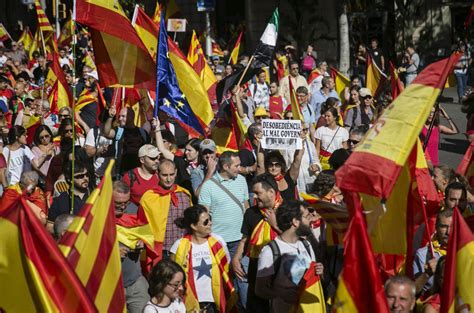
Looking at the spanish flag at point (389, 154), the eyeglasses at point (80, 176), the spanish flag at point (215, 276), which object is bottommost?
the spanish flag at point (215, 276)

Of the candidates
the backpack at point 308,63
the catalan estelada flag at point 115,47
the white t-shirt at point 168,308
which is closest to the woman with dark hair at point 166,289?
the white t-shirt at point 168,308

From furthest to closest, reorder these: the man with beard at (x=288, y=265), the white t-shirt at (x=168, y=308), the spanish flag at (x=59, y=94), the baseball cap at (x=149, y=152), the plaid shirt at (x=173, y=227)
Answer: the spanish flag at (x=59, y=94) → the baseball cap at (x=149, y=152) → the plaid shirt at (x=173, y=227) → the man with beard at (x=288, y=265) → the white t-shirt at (x=168, y=308)

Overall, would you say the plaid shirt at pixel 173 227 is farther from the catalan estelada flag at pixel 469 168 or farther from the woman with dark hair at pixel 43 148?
the woman with dark hair at pixel 43 148

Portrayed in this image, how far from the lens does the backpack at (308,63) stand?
985 inches

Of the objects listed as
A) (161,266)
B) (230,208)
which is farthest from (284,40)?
(161,266)

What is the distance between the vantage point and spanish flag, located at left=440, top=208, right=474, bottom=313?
6.25 meters

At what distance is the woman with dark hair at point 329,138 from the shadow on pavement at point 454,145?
5.76 metres

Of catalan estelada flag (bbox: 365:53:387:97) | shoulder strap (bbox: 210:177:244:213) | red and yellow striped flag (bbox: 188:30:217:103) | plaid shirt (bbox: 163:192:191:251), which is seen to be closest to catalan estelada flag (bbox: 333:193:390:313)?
plaid shirt (bbox: 163:192:191:251)

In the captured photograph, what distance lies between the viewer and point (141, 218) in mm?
9055

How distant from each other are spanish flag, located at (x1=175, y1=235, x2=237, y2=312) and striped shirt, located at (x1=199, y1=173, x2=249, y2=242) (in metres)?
0.82

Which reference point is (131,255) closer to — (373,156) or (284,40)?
(373,156)

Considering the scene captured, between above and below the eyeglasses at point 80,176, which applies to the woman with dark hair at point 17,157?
below

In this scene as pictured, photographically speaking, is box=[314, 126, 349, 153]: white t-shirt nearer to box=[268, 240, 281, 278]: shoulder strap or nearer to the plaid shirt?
the plaid shirt

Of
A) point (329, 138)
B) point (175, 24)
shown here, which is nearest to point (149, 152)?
point (329, 138)
